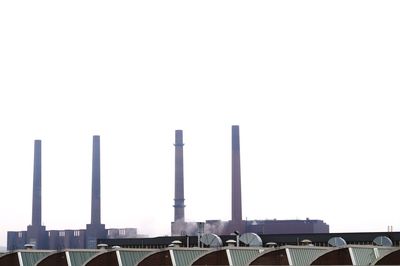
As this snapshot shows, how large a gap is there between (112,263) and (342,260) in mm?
18369

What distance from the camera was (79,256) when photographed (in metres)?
80.1

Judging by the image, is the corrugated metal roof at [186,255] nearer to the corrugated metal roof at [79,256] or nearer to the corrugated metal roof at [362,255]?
the corrugated metal roof at [79,256]

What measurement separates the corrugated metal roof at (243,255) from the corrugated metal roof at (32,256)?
16.2m

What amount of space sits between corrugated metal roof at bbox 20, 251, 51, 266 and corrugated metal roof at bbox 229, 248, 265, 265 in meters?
16.2

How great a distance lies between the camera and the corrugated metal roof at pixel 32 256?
268 ft

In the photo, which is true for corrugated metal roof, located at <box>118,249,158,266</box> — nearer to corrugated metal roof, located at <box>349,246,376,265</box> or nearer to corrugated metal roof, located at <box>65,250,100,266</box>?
corrugated metal roof, located at <box>65,250,100,266</box>

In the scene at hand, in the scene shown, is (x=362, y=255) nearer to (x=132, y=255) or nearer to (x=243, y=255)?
(x=243, y=255)

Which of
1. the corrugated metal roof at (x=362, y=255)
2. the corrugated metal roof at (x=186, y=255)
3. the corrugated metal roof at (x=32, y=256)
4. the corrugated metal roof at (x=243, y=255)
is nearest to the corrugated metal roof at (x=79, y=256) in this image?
the corrugated metal roof at (x=32, y=256)

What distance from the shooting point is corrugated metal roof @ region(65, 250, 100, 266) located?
79812mm

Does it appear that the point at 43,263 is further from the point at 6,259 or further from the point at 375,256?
the point at 375,256

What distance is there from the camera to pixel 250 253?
78.5 m

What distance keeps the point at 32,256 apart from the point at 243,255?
60.2 ft

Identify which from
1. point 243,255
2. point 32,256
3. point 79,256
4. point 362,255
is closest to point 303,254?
point 362,255

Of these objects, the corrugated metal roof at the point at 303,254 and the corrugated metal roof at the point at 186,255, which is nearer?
the corrugated metal roof at the point at 303,254
